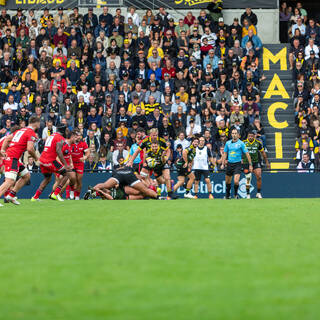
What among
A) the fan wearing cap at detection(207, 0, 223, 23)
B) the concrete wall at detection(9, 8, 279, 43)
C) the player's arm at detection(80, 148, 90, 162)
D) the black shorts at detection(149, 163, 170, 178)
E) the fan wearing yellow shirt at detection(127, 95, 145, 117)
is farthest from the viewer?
the concrete wall at detection(9, 8, 279, 43)

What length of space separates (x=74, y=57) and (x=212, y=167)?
7598 mm

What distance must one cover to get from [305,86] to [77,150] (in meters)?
10.6

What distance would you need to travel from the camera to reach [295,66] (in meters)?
29.3

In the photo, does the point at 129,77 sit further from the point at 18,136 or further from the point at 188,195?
the point at 18,136

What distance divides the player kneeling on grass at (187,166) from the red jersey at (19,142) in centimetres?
678

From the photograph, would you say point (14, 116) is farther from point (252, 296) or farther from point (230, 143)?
point (252, 296)

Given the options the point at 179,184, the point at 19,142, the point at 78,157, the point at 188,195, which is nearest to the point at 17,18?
the point at 78,157

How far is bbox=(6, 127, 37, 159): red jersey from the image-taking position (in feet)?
53.6

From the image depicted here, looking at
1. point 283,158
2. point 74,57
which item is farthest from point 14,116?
point 283,158

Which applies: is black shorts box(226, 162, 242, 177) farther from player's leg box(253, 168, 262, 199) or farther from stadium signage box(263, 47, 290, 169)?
stadium signage box(263, 47, 290, 169)

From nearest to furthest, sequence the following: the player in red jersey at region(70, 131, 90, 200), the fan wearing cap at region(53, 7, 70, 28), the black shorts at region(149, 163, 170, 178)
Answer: the black shorts at region(149, 163, 170, 178)
the player in red jersey at region(70, 131, 90, 200)
the fan wearing cap at region(53, 7, 70, 28)

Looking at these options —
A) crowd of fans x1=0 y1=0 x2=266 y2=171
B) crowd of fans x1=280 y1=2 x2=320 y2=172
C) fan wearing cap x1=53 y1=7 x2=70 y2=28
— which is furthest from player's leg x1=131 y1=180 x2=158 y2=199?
fan wearing cap x1=53 y1=7 x2=70 y2=28

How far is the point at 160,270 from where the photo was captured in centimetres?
625

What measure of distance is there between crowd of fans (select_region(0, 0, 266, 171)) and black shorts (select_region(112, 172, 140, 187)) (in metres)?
4.35
